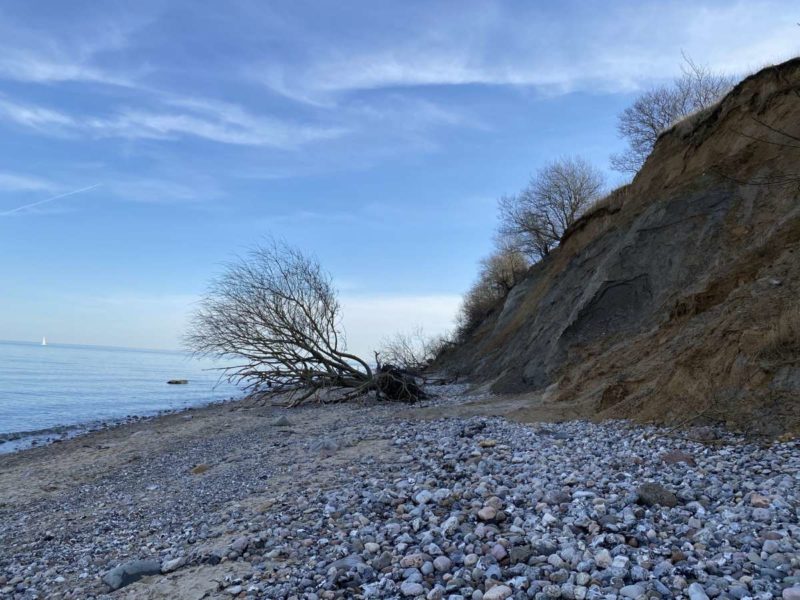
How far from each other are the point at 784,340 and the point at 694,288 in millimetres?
4917

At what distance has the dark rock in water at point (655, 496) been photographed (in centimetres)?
439

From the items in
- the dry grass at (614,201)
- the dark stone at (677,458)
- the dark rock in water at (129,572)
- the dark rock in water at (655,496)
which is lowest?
the dark rock in water at (129,572)

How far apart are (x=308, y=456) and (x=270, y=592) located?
5.14 meters

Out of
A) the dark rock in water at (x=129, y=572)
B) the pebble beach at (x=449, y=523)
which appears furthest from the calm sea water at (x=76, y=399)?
the dark rock in water at (x=129, y=572)

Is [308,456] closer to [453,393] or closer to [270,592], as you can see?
[270,592]

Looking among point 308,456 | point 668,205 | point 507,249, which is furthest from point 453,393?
point 507,249

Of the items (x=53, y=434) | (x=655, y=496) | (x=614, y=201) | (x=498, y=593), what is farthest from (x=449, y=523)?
(x=53, y=434)

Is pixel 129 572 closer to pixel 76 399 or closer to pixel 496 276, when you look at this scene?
pixel 76 399

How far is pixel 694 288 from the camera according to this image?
11.5 metres

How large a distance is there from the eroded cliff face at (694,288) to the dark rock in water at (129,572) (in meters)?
6.37

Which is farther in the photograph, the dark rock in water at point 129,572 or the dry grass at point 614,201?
the dry grass at point 614,201

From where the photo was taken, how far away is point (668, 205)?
1448 cm

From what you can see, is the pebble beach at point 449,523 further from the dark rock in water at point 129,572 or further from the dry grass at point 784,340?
the dry grass at point 784,340

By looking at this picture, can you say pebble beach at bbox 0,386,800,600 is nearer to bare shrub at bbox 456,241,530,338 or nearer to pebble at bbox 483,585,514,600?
pebble at bbox 483,585,514,600
